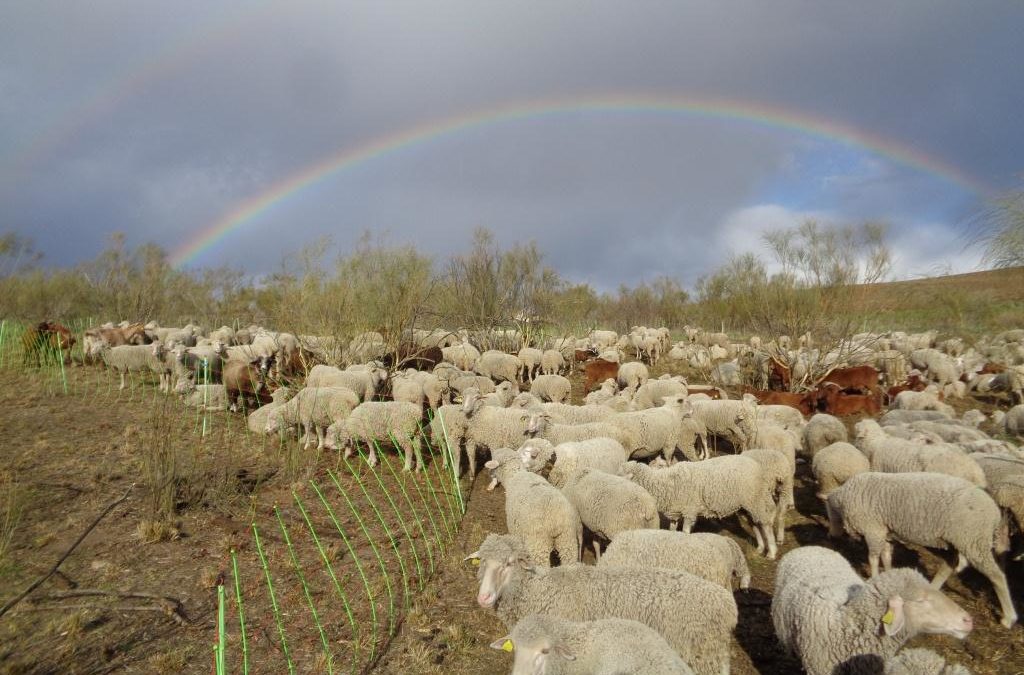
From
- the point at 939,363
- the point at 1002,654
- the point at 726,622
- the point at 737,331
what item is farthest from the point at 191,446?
the point at 737,331

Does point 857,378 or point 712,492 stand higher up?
point 857,378

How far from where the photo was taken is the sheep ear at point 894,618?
3.63 metres

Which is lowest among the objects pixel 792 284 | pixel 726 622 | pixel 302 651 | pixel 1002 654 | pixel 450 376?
pixel 1002 654

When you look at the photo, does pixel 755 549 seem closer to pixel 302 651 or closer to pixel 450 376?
pixel 302 651

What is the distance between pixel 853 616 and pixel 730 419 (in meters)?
6.72

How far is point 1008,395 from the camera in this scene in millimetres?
16641

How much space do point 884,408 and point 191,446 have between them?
52.5 feet

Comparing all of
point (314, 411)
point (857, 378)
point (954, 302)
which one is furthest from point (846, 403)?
point (314, 411)

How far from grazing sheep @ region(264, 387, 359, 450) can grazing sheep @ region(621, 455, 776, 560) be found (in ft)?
17.8

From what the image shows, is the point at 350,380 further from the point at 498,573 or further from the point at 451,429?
the point at 498,573

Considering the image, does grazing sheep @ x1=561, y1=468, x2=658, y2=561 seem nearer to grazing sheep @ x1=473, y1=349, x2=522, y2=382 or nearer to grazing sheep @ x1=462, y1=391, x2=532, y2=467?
grazing sheep @ x1=462, y1=391, x2=532, y2=467

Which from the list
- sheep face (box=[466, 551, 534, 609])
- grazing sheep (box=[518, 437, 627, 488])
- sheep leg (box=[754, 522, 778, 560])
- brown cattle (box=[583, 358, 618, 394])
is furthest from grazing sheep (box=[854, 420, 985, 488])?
brown cattle (box=[583, 358, 618, 394])

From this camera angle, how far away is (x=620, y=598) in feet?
14.1

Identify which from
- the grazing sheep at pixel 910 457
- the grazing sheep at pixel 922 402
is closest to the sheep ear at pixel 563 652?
the grazing sheep at pixel 910 457
